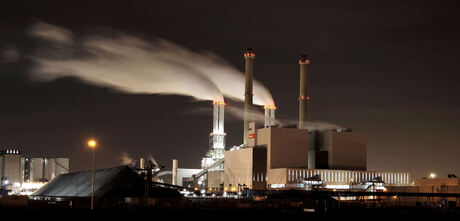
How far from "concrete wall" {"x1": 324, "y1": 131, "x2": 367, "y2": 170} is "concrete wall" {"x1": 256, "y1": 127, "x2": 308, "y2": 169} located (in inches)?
310

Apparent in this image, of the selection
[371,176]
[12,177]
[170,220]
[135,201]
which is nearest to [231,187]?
[371,176]

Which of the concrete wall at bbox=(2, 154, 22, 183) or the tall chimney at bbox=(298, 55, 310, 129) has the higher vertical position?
the tall chimney at bbox=(298, 55, 310, 129)

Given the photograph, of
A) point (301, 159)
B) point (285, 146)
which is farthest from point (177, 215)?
point (301, 159)

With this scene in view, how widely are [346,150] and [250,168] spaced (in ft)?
91.5

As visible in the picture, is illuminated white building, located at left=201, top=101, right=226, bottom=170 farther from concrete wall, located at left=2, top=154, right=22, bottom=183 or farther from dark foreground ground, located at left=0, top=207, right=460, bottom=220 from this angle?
dark foreground ground, located at left=0, top=207, right=460, bottom=220

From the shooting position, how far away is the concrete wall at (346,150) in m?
148

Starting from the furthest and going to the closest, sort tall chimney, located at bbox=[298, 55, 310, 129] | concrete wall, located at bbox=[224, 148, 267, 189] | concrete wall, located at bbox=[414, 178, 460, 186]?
1. tall chimney, located at bbox=[298, 55, 310, 129]
2. concrete wall, located at bbox=[224, 148, 267, 189]
3. concrete wall, located at bbox=[414, 178, 460, 186]

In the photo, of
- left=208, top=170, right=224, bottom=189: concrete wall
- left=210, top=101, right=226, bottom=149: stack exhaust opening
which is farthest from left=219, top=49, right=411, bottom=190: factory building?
left=210, top=101, right=226, bottom=149: stack exhaust opening

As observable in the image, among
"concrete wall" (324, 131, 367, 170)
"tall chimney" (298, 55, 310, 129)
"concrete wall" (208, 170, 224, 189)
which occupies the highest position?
"tall chimney" (298, 55, 310, 129)

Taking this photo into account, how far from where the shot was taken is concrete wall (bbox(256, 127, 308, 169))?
139 metres

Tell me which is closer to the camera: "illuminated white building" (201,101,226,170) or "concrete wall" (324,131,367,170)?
"concrete wall" (324,131,367,170)

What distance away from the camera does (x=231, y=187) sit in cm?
14738

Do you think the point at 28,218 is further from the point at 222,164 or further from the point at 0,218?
the point at 222,164

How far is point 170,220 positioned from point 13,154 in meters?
168
